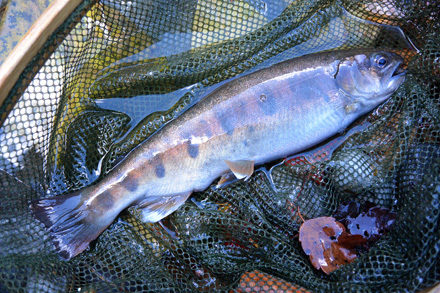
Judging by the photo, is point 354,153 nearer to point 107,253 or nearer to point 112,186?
point 112,186

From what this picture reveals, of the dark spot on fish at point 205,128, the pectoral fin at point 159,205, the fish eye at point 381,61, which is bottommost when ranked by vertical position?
the pectoral fin at point 159,205

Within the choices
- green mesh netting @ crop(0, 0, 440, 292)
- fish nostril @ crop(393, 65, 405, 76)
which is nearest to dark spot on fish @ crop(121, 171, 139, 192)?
green mesh netting @ crop(0, 0, 440, 292)

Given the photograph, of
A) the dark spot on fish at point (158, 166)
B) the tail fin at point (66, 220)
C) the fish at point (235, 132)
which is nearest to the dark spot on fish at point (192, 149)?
the fish at point (235, 132)

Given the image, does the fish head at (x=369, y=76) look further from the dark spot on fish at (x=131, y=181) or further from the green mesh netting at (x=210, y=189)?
the dark spot on fish at (x=131, y=181)

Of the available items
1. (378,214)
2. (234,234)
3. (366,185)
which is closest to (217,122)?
(234,234)

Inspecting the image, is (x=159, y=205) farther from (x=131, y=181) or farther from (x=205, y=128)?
(x=205, y=128)

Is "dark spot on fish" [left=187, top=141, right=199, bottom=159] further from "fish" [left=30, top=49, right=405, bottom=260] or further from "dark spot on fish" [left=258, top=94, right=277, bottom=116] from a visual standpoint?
"dark spot on fish" [left=258, top=94, right=277, bottom=116]
